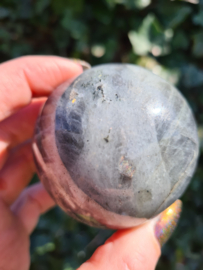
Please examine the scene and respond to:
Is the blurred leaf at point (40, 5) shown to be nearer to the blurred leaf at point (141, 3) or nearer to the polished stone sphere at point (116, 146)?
the blurred leaf at point (141, 3)

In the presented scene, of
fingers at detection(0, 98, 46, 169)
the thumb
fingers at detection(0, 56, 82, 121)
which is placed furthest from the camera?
fingers at detection(0, 98, 46, 169)

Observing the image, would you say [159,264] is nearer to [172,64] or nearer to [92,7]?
[172,64]

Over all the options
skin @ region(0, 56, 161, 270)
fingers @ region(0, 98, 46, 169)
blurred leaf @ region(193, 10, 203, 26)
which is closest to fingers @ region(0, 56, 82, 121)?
skin @ region(0, 56, 161, 270)

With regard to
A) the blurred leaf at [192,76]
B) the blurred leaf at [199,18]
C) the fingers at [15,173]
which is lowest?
the fingers at [15,173]

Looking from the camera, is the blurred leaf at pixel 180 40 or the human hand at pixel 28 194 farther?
the blurred leaf at pixel 180 40

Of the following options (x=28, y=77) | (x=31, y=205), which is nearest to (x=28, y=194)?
(x=31, y=205)

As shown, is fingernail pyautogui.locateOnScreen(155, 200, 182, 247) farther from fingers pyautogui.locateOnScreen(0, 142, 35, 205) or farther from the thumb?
fingers pyautogui.locateOnScreen(0, 142, 35, 205)

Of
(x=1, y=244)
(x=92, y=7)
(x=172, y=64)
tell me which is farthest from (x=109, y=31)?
(x=1, y=244)

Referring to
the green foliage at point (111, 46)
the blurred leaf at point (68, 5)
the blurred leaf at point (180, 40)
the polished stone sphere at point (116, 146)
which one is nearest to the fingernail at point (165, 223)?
the polished stone sphere at point (116, 146)
